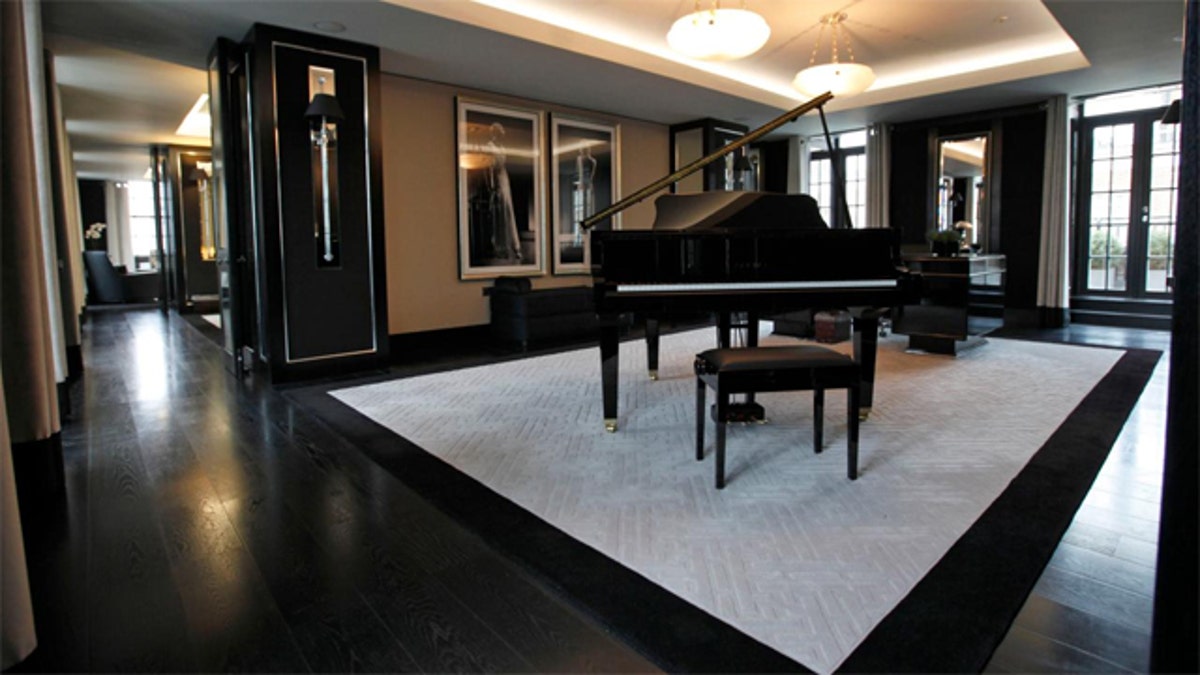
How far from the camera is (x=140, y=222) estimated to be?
16406 millimetres

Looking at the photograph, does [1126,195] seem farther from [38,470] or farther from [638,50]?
[38,470]

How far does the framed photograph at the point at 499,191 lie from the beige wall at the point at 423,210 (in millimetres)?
105

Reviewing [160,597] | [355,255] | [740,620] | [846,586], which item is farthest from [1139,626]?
[355,255]

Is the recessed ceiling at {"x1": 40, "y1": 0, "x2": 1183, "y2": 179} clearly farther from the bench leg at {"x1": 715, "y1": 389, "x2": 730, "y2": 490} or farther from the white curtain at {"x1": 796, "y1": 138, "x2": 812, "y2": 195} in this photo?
the bench leg at {"x1": 715, "y1": 389, "x2": 730, "y2": 490}

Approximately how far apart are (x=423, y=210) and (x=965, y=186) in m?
7.10

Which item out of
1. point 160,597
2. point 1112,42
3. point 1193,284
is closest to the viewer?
point 1193,284

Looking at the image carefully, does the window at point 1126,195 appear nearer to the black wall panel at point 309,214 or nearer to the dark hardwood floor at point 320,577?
the dark hardwood floor at point 320,577

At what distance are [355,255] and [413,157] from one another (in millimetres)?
1651

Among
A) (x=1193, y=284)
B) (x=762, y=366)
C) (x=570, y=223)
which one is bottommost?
(x=762, y=366)

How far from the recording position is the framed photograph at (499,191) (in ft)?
22.9

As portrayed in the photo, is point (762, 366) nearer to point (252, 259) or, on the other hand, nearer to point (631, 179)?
point (252, 259)

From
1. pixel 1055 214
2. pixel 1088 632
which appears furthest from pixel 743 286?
pixel 1055 214

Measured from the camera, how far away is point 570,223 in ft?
26.2

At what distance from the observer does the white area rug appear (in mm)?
1940
